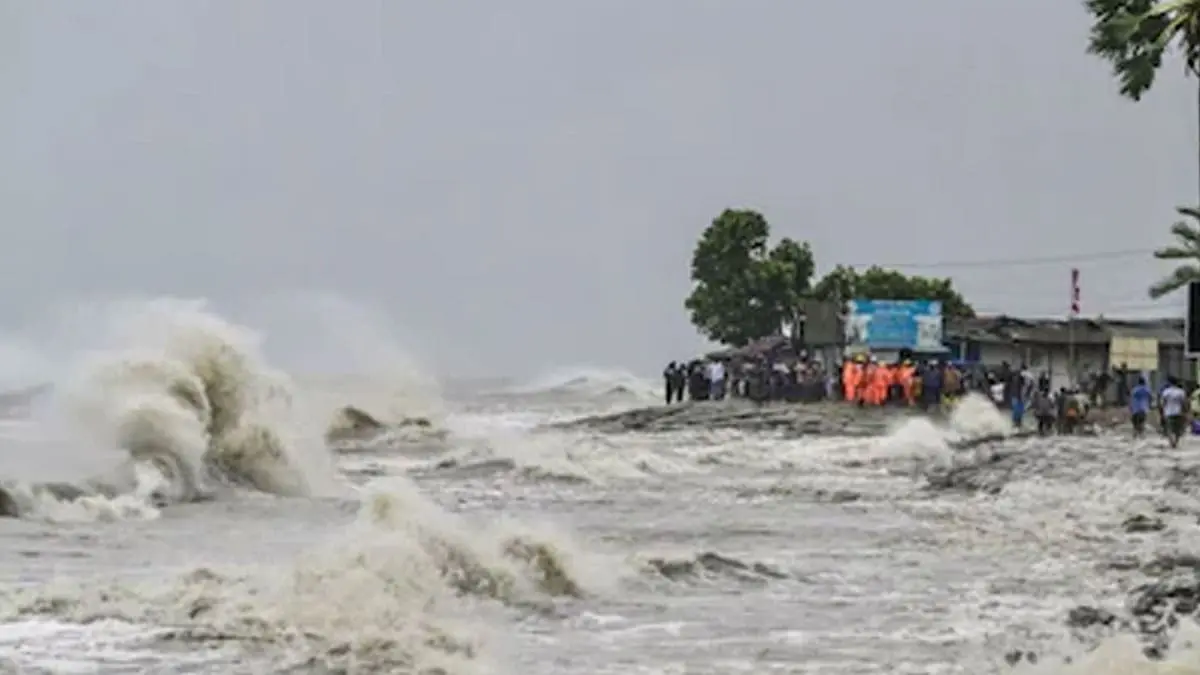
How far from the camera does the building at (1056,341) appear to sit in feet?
165

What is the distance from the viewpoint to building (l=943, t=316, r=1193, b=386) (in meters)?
50.2

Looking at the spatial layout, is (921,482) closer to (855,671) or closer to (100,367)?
(100,367)

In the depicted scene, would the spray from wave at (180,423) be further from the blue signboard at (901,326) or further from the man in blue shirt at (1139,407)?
the blue signboard at (901,326)

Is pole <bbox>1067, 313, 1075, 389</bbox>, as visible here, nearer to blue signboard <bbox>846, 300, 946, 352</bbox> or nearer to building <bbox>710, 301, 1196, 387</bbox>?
building <bbox>710, 301, 1196, 387</bbox>

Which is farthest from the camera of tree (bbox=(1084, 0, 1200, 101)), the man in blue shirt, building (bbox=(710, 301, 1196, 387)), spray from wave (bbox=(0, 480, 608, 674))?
building (bbox=(710, 301, 1196, 387))

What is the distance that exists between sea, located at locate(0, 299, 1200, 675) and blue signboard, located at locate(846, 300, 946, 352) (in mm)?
19467

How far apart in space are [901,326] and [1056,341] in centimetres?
420

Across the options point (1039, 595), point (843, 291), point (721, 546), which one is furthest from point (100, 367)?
point (843, 291)

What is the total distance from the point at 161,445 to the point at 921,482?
398 inches

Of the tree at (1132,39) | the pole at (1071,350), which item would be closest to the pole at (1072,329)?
the pole at (1071,350)

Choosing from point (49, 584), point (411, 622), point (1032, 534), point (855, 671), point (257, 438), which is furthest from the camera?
point (257, 438)

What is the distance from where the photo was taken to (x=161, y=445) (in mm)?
25266

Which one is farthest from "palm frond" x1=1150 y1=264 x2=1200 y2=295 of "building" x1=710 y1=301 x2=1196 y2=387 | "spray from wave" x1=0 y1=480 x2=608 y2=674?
"spray from wave" x1=0 y1=480 x2=608 y2=674

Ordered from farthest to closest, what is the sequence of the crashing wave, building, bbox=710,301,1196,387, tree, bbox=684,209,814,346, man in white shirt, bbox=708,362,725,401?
tree, bbox=684,209,814,346, building, bbox=710,301,1196,387, man in white shirt, bbox=708,362,725,401, the crashing wave
